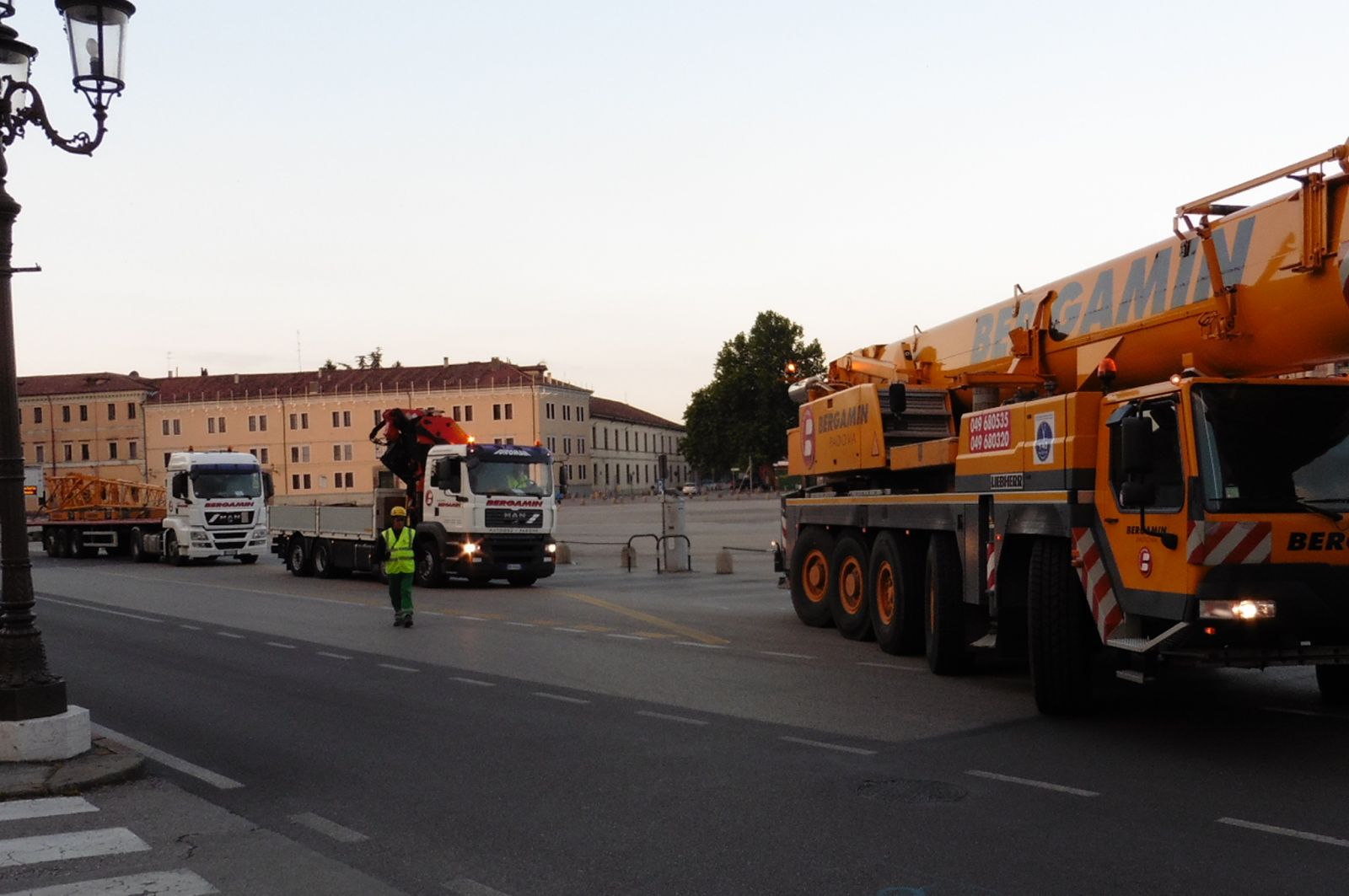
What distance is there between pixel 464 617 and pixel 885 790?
42.2ft

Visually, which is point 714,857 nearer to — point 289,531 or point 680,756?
point 680,756

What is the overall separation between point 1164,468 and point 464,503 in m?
18.4

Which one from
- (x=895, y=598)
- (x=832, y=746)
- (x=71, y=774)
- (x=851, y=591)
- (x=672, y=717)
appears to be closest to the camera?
(x=71, y=774)

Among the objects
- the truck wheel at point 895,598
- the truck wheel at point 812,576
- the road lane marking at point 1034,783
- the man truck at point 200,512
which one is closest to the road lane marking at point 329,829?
the road lane marking at point 1034,783

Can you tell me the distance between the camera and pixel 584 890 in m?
5.89

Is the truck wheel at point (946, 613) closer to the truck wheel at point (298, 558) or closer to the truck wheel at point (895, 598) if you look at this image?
the truck wheel at point (895, 598)

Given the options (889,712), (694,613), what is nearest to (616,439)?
(694,613)

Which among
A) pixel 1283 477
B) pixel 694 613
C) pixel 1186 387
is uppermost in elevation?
pixel 1186 387

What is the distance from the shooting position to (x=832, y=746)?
9.20m

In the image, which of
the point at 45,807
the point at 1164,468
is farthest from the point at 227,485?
the point at 1164,468

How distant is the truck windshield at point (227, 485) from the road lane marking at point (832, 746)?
30666 millimetres

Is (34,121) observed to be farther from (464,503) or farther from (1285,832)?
(464,503)

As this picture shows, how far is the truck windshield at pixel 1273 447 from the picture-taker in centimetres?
862

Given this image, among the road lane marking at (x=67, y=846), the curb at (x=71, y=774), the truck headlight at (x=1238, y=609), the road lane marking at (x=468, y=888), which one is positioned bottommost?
the road lane marking at (x=468, y=888)
